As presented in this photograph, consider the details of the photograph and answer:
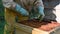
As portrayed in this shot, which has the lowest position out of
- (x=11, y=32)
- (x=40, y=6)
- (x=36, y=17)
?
(x=11, y=32)

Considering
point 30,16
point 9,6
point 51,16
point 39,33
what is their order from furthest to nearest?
point 51,16, point 30,16, point 9,6, point 39,33

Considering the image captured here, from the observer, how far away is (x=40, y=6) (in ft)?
4.62

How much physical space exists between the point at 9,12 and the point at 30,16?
0.24 meters

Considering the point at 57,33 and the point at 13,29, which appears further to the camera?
the point at 13,29

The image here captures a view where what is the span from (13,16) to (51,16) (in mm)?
630

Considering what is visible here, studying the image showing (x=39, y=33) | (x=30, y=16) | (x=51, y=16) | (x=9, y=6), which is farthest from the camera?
(x=51, y=16)

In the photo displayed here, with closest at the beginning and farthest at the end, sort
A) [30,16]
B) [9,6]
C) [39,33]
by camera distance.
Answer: [39,33] → [9,6] → [30,16]

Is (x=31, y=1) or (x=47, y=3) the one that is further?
(x=47, y=3)

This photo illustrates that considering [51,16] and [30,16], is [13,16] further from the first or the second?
[51,16]

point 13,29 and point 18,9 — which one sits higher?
point 18,9

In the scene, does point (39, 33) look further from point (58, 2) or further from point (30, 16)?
point (58, 2)

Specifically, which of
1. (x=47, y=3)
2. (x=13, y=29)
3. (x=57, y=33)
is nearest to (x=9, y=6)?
(x=13, y=29)

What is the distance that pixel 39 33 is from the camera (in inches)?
43.7

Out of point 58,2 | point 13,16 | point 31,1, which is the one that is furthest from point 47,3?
point 13,16
